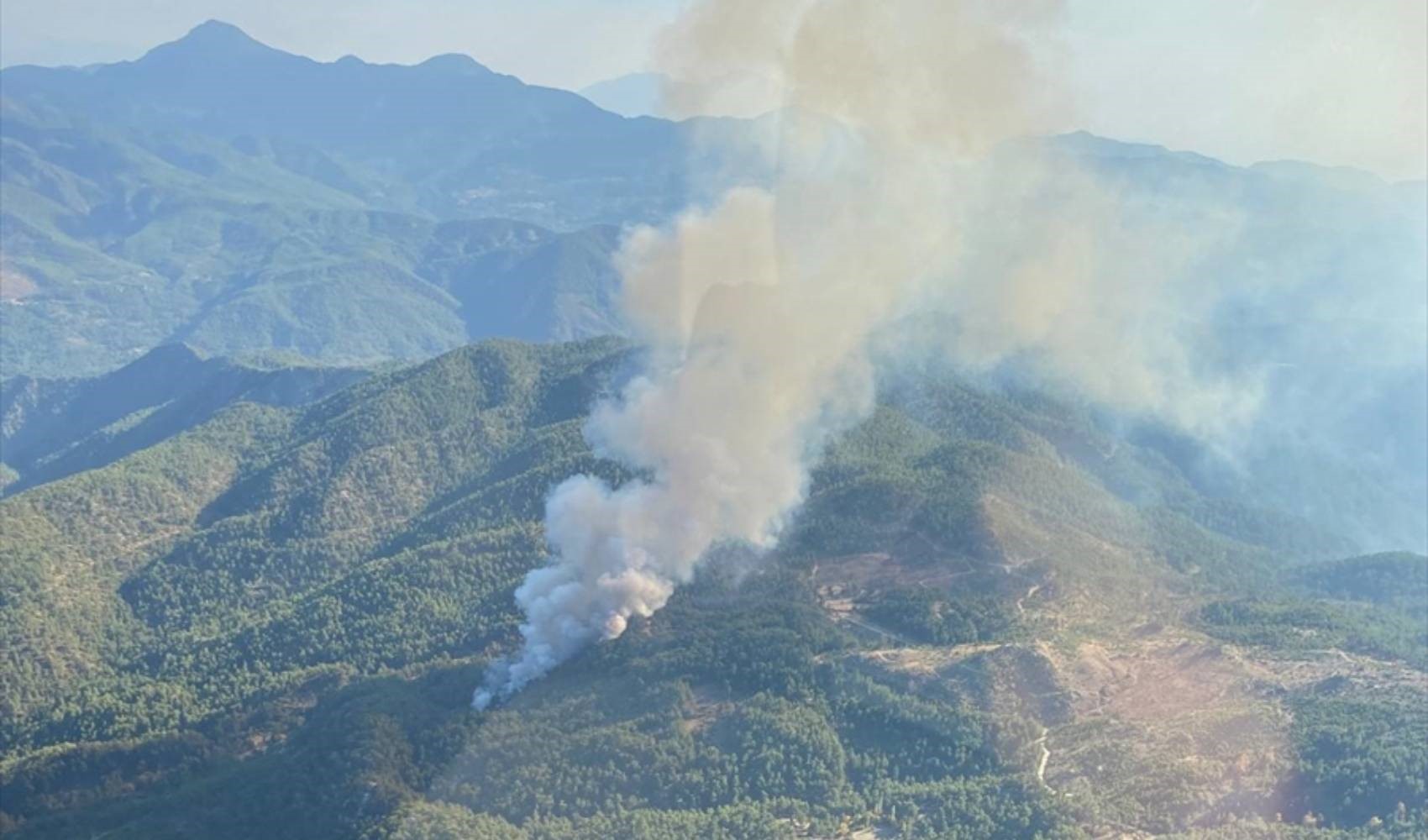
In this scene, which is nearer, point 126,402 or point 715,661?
point 715,661

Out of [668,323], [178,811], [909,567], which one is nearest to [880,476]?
[909,567]

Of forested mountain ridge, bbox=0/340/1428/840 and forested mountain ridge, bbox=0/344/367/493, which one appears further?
forested mountain ridge, bbox=0/344/367/493

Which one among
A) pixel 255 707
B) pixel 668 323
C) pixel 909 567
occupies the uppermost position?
pixel 668 323

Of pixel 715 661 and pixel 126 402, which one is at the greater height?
pixel 715 661

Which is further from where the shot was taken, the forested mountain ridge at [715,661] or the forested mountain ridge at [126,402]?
the forested mountain ridge at [126,402]

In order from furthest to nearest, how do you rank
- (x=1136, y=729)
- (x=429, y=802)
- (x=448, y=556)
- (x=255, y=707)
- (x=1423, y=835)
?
(x=448, y=556) < (x=255, y=707) < (x=1136, y=729) < (x=429, y=802) < (x=1423, y=835)

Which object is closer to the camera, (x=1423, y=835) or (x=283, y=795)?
(x=1423, y=835)

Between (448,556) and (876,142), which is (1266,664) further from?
(448,556)

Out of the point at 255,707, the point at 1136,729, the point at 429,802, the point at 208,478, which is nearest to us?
the point at 429,802
